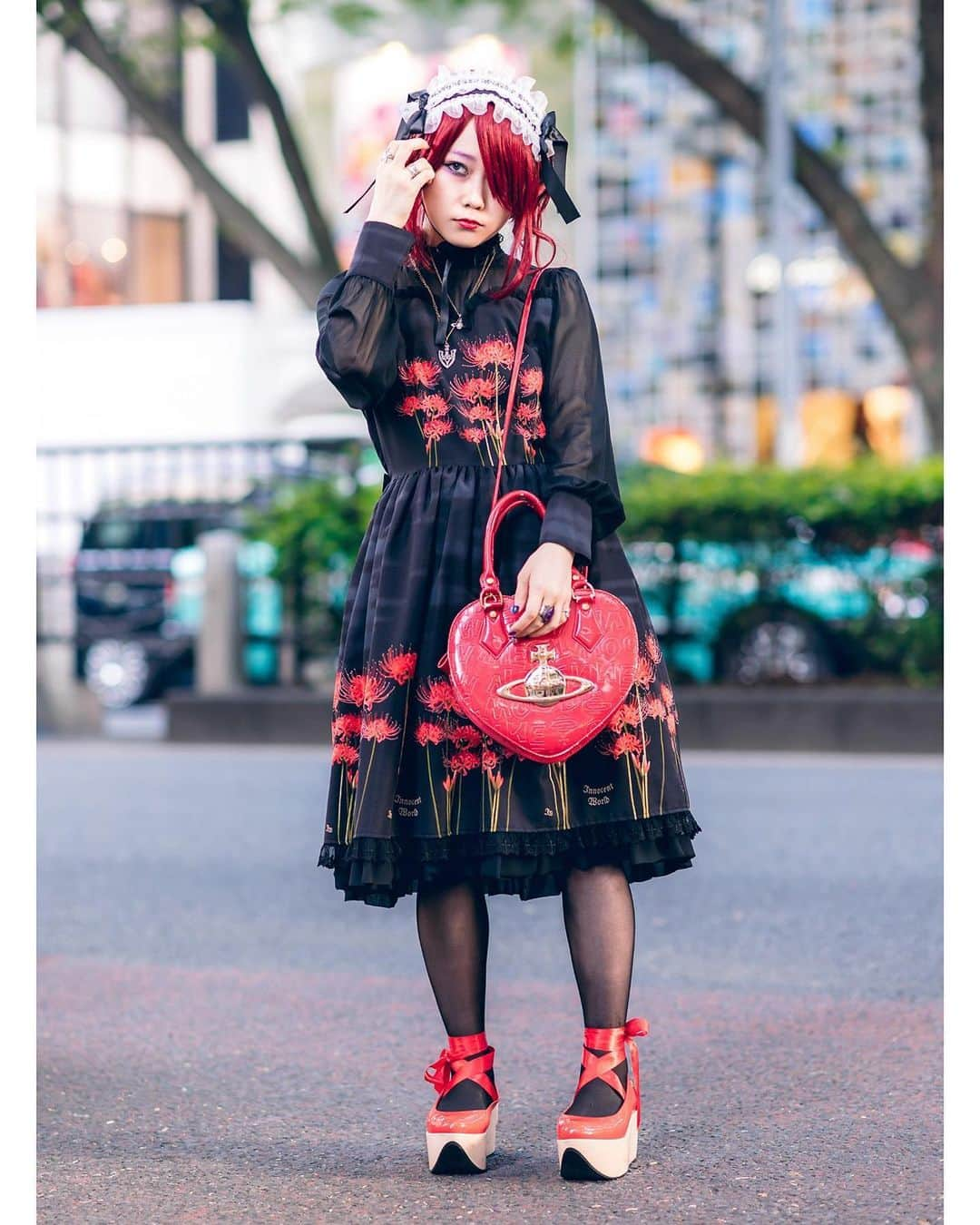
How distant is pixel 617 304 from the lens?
31719 millimetres

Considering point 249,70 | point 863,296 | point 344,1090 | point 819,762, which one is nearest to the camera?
point 344,1090

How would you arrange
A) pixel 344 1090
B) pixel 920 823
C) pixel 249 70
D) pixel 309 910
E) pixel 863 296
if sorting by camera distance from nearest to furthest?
pixel 344 1090 < pixel 309 910 < pixel 920 823 < pixel 249 70 < pixel 863 296

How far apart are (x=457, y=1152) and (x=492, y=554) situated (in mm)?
950

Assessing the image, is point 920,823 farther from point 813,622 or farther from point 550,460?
point 550,460

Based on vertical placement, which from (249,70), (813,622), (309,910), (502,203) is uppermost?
(249,70)

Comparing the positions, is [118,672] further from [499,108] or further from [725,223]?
[725,223]

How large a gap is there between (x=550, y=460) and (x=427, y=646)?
14.6 inches

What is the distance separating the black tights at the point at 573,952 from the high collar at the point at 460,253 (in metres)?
1.01

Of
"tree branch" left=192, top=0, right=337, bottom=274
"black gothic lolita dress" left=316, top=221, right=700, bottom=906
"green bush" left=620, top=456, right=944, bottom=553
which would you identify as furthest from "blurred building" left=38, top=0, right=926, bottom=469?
"black gothic lolita dress" left=316, top=221, right=700, bottom=906

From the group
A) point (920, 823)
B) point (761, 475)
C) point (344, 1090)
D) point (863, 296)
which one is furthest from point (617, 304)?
point (344, 1090)

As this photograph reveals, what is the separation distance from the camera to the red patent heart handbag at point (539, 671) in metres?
2.64

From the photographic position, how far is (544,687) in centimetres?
266

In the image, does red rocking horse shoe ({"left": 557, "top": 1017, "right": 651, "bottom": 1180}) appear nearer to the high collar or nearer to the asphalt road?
the asphalt road

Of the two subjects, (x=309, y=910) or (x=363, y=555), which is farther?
(x=309, y=910)
